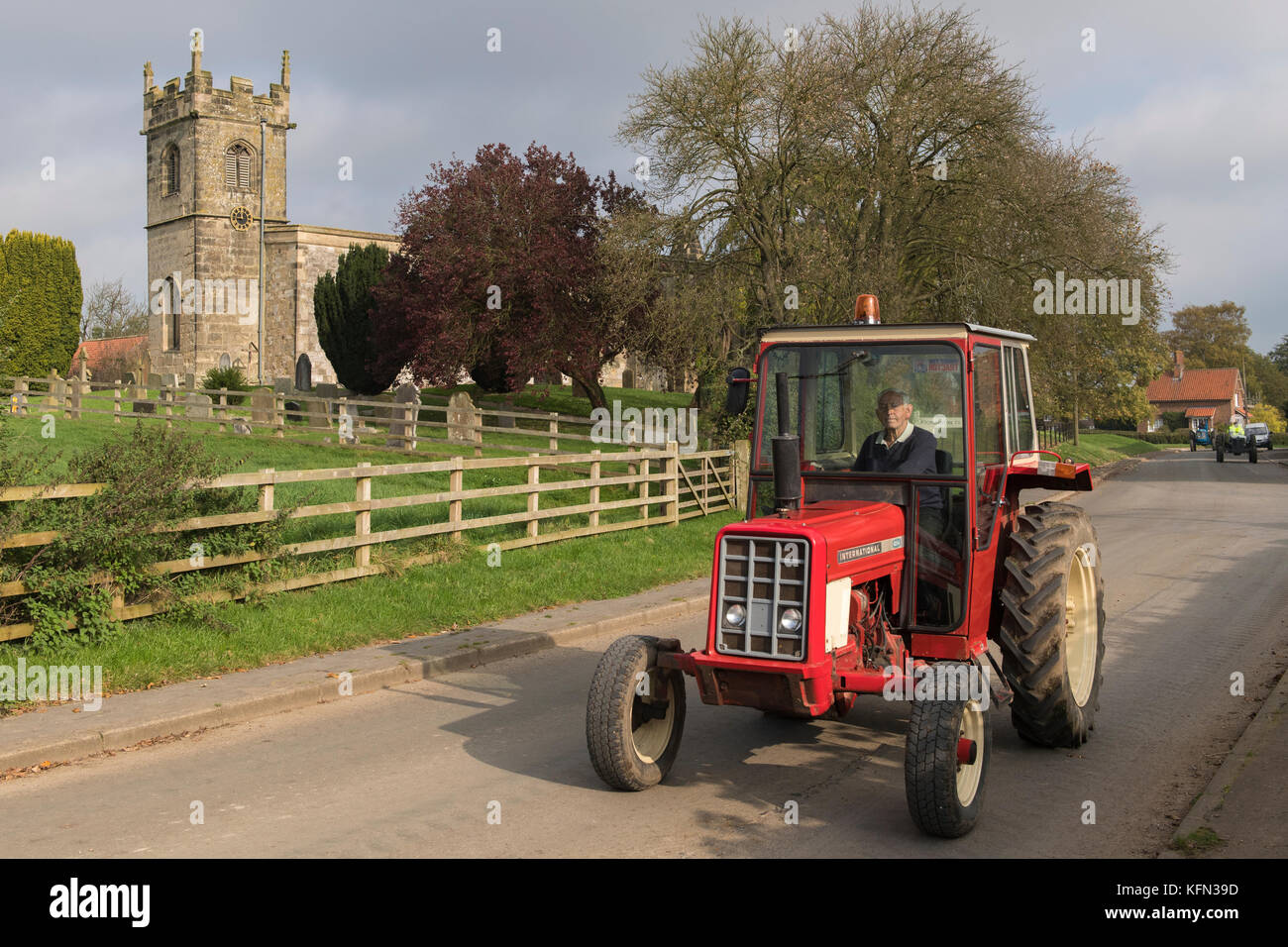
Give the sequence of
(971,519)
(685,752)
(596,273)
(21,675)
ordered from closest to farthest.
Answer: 1. (971,519)
2. (685,752)
3. (21,675)
4. (596,273)

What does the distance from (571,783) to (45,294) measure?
2224 inches

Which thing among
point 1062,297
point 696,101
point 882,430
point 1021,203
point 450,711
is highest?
point 696,101

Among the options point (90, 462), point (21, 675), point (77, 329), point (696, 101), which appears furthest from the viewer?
point (77, 329)

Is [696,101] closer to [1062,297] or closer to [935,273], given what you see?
[935,273]

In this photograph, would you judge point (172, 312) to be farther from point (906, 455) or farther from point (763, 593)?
point (763, 593)

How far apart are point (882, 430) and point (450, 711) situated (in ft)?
12.2

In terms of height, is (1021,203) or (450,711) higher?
(1021,203)

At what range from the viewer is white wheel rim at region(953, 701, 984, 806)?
549cm

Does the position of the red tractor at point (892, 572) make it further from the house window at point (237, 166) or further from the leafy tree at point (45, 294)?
the house window at point (237, 166)

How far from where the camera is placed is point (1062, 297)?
27078 mm

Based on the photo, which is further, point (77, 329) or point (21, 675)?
point (77, 329)

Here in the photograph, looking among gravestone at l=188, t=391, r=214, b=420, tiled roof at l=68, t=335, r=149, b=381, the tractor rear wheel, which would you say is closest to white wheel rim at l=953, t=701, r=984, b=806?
the tractor rear wheel

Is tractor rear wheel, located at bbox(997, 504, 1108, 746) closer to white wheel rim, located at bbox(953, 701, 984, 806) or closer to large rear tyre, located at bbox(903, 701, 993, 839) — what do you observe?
white wheel rim, located at bbox(953, 701, 984, 806)
